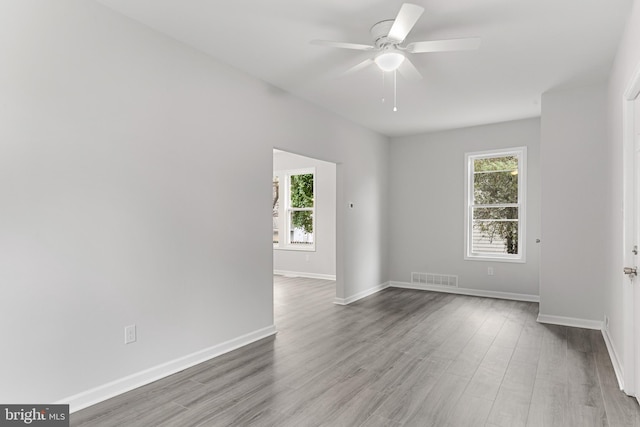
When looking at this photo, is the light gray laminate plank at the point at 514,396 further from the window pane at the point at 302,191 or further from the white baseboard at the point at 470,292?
the window pane at the point at 302,191

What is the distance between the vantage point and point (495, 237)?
5938mm

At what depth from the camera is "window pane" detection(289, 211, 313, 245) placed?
26.1 ft

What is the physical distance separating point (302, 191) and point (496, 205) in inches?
152

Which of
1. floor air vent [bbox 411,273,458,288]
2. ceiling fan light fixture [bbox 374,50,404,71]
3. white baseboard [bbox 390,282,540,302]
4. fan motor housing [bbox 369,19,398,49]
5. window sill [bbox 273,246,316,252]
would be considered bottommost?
white baseboard [bbox 390,282,540,302]

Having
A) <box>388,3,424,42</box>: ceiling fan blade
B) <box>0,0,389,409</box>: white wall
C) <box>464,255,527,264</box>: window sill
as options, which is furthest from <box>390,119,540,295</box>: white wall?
<box>388,3,424,42</box>: ceiling fan blade

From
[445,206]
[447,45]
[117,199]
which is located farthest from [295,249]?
[447,45]

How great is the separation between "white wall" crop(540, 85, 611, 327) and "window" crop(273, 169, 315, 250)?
446cm

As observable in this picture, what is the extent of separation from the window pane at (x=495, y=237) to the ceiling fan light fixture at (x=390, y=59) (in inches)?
154

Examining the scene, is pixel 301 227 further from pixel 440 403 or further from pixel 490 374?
pixel 440 403

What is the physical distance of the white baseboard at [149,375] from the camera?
244cm

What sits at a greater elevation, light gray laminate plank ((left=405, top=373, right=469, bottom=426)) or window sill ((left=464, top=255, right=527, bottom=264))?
window sill ((left=464, top=255, right=527, bottom=264))

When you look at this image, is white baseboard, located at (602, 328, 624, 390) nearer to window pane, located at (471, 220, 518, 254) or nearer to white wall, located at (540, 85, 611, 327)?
white wall, located at (540, 85, 611, 327)

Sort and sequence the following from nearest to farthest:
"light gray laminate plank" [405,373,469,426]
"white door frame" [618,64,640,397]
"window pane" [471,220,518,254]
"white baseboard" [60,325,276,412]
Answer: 1. "light gray laminate plank" [405,373,469,426]
2. "white baseboard" [60,325,276,412]
3. "white door frame" [618,64,640,397]
4. "window pane" [471,220,518,254]

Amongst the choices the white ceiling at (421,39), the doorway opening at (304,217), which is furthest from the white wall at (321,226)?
the white ceiling at (421,39)
